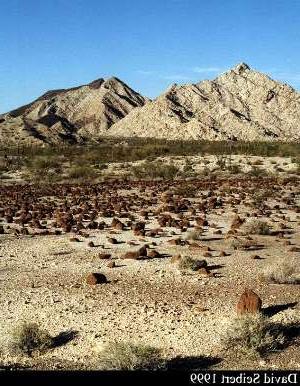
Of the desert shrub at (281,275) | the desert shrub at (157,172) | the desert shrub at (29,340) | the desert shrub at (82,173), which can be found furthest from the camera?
the desert shrub at (157,172)

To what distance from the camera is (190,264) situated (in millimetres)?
12555

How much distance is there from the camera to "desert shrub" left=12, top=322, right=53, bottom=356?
342 inches

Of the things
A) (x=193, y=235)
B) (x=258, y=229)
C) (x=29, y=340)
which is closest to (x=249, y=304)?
(x=29, y=340)

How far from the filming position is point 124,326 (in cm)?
948

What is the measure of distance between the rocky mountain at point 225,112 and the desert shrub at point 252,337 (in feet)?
295

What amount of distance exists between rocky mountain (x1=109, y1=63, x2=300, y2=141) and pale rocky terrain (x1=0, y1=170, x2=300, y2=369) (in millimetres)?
79666

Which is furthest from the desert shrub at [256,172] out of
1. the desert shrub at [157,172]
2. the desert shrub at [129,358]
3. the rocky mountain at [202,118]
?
the rocky mountain at [202,118]

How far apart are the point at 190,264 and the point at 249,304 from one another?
2.88m

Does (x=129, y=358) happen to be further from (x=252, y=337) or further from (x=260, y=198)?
(x=260, y=198)

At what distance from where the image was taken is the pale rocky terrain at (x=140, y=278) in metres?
8.96

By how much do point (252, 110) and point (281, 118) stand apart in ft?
18.0

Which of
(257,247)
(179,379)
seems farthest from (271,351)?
(257,247)

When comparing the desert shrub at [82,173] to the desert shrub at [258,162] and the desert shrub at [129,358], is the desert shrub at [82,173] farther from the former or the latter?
the desert shrub at [129,358]

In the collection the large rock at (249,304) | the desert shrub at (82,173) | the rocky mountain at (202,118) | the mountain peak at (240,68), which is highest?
the mountain peak at (240,68)
